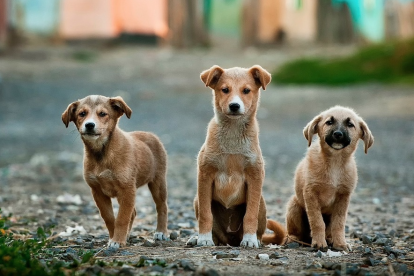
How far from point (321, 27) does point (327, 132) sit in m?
22.1

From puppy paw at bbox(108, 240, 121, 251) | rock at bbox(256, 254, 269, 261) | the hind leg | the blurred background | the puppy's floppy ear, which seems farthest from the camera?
the blurred background

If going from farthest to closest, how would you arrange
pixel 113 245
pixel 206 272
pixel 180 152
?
pixel 180 152, pixel 113 245, pixel 206 272

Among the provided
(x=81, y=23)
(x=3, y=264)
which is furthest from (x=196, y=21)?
(x=3, y=264)

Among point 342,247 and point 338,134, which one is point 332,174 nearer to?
point 338,134

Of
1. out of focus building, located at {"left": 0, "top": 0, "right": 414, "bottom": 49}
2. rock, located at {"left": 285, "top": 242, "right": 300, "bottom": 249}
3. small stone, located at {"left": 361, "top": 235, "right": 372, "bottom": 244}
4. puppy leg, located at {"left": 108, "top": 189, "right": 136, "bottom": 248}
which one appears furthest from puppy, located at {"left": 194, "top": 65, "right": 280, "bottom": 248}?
out of focus building, located at {"left": 0, "top": 0, "right": 414, "bottom": 49}

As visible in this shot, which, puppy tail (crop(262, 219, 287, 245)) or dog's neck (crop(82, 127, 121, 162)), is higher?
dog's neck (crop(82, 127, 121, 162))

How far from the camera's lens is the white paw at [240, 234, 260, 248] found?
20.1ft

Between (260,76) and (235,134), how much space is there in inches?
22.3

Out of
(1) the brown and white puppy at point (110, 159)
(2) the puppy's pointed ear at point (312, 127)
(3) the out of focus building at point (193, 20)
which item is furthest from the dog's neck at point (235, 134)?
(3) the out of focus building at point (193, 20)

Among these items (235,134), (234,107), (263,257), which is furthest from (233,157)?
(263,257)

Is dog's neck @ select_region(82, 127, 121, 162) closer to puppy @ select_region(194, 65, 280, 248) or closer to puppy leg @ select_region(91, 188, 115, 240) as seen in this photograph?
puppy leg @ select_region(91, 188, 115, 240)

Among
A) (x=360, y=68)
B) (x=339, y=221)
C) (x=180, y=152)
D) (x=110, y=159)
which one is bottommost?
(x=180, y=152)

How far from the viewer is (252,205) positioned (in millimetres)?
6172

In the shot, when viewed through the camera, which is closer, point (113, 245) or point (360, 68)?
point (113, 245)
